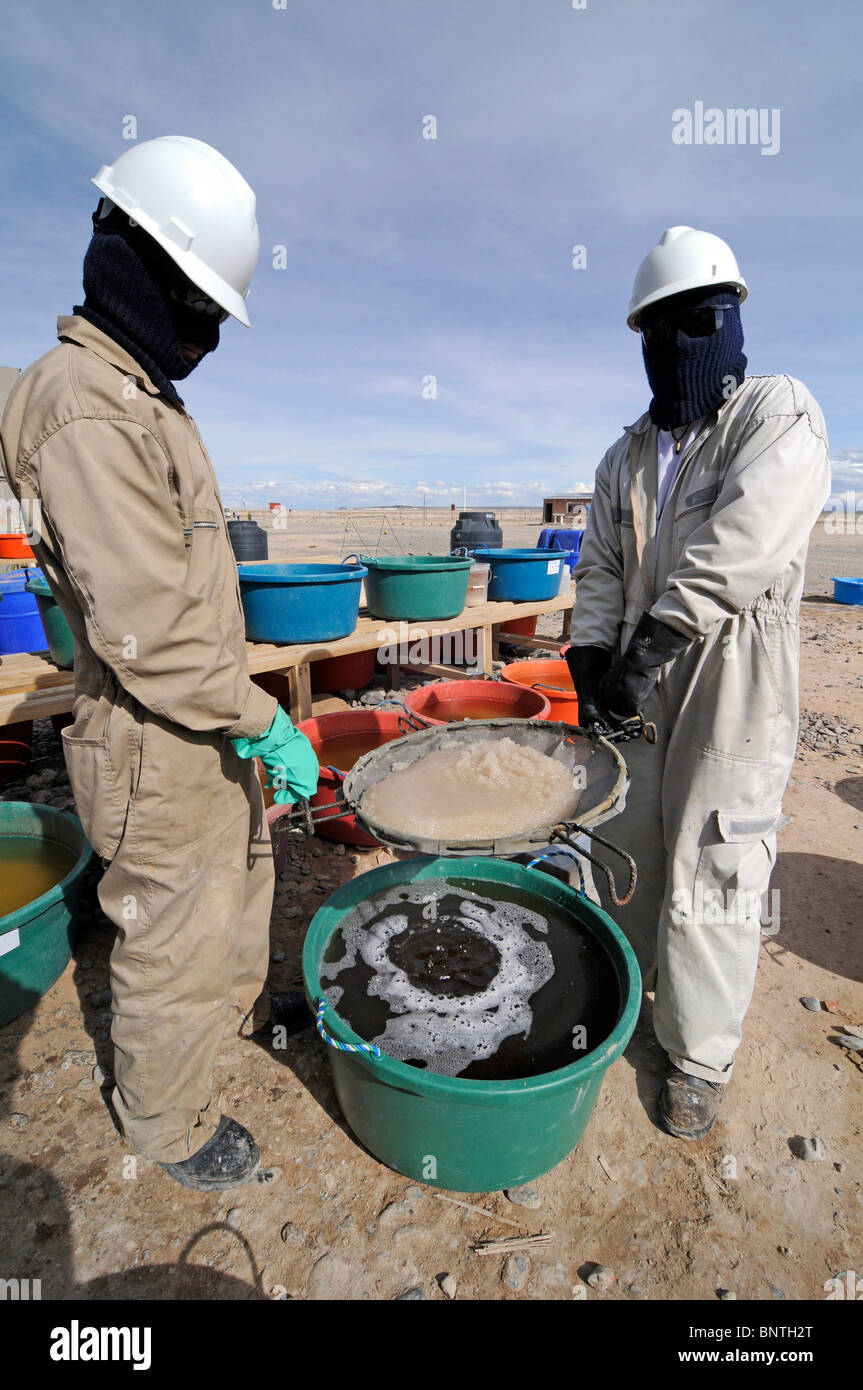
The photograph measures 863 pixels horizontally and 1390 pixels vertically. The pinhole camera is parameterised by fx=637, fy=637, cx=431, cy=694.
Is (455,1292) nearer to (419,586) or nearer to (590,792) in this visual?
(590,792)

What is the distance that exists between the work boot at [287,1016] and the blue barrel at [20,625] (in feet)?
10.4

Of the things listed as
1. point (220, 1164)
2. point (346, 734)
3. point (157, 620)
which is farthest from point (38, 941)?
point (346, 734)

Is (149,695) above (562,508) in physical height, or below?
below

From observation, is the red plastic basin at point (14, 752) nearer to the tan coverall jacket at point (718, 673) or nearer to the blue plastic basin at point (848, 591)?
the tan coverall jacket at point (718, 673)

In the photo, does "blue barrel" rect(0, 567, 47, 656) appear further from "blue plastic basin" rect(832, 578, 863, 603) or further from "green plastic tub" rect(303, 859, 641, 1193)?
"blue plastic basin" rect(832, 578, 863, 603)

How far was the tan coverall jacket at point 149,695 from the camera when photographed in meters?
1.30

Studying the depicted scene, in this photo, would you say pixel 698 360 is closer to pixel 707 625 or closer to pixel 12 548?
pixel 707 625

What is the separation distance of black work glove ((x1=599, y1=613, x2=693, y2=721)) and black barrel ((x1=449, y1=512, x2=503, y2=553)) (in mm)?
6176

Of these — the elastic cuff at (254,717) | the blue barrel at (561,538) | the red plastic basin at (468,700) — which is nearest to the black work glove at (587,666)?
the elastic cuff at (254,717)

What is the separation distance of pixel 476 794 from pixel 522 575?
412 centimetres

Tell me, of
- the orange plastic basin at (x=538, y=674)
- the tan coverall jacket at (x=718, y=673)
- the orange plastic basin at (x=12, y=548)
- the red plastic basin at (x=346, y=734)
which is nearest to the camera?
the tan coverall jacket at (x=718, y=673)

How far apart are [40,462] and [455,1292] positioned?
2.12m

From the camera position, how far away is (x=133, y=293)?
4.56 feet
